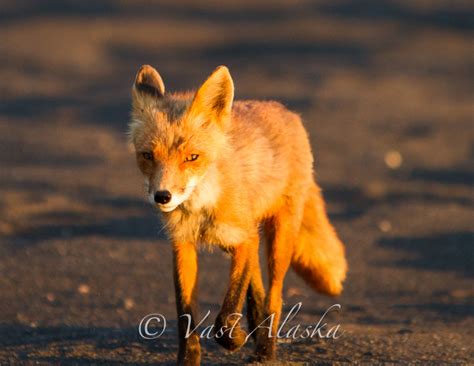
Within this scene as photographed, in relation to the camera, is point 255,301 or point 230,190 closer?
point 230,190

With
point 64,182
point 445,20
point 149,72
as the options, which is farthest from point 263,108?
point 445,20

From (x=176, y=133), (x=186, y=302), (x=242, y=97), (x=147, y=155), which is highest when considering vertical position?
(x=176, y=133)

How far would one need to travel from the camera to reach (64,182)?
12.3 m

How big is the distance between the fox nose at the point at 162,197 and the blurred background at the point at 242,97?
1495 millimetres

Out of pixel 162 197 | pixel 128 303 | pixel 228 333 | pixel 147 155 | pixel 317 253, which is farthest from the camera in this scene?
pixel 128 303

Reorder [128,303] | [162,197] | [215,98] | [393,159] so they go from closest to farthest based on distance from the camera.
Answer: [162,197]
[215,98]
[128,303]
[393,159]

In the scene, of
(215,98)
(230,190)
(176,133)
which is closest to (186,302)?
(230,190)

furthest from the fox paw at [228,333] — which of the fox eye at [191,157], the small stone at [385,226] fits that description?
the small stone at [385,226]

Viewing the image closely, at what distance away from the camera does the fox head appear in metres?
5.00

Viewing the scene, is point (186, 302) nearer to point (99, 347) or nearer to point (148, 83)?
point (99, 347)

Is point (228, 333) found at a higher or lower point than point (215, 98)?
lower

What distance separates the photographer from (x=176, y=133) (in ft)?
16.9

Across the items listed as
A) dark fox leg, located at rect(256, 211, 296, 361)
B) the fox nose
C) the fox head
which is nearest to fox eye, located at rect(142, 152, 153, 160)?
the fox head

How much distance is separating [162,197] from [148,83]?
2.87 feet
